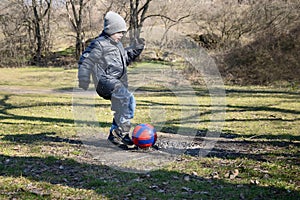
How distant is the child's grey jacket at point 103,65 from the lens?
5.85 metres

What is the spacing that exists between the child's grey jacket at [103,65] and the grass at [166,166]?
1.17 metres

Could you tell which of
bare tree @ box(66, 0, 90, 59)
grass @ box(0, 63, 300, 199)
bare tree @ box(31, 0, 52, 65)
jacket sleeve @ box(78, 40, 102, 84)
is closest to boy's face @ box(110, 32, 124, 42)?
jacket sleeve @ box(78, 40, 102, 84)

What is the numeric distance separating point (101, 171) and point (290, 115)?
689 centimetres

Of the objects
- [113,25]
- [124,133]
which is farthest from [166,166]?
[113,25]

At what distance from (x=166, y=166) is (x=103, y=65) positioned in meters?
1.87

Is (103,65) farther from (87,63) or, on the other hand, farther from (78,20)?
(78,20)

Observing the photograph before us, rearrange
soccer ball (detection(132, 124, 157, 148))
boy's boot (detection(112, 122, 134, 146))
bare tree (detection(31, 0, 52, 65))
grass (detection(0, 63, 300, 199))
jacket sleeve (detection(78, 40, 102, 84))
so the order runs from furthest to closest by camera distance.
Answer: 1. bare tree (detection(31, 0, 52, 65))
2. boy's boot (detection(112, 122, 134, 146))
3. soccer ball (detection(132, 124, 157, 148))
4. jacket sleeve (detection(78, 40, 102, 84))
5. grass (detection(0, 63, 300, 199))

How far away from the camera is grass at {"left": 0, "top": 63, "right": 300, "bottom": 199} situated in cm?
446

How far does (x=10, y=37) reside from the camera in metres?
32.5

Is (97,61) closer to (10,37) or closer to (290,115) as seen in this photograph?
(290,115)

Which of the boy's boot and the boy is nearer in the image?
the boy

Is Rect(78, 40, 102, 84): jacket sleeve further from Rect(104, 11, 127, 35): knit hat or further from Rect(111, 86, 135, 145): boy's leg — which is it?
Rect(111, 86, 135, 145): boy's leg

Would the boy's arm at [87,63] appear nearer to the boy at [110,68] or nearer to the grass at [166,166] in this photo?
the boy at [110,68]

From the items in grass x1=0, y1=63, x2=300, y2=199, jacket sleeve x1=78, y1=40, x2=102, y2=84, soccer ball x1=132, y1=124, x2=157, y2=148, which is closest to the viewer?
grass x1=0, y1=63, x2=300, y2=199
